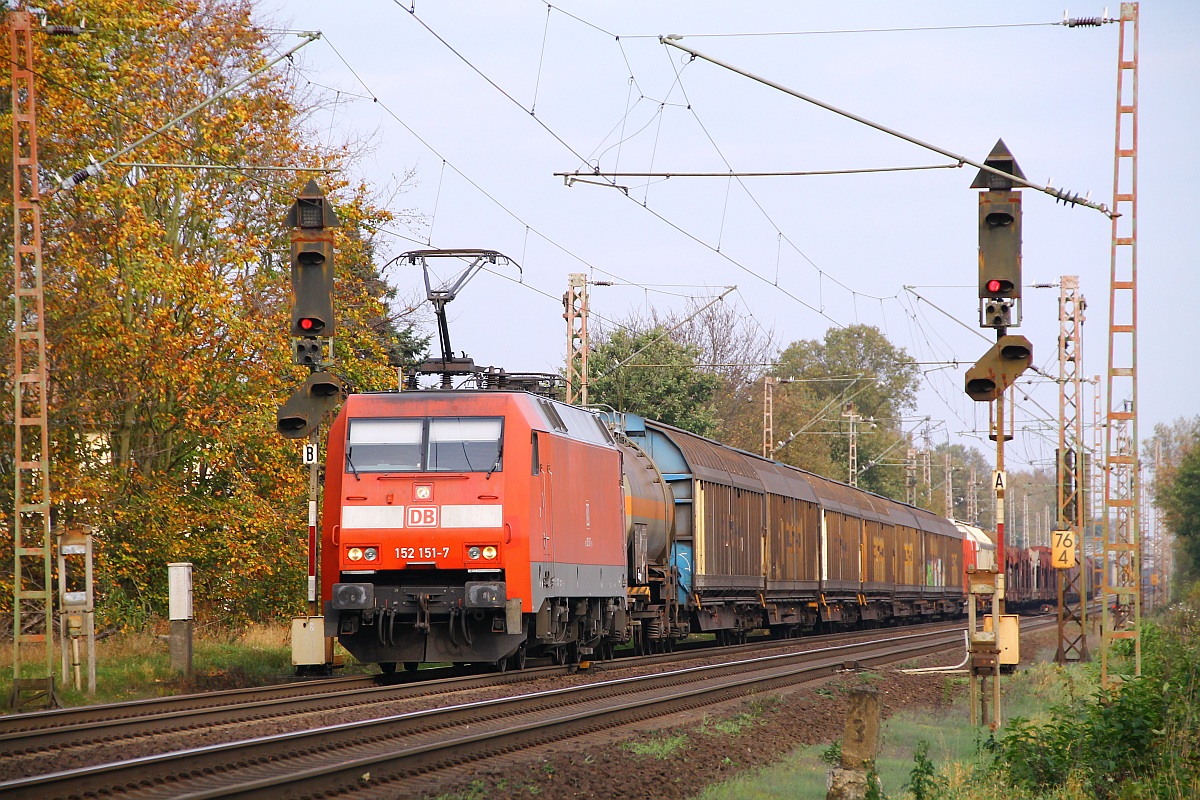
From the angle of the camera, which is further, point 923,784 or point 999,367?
point 999,367

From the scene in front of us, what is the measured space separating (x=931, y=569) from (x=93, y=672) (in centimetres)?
4099

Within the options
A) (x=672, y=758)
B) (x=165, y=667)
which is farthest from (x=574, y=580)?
(x=672, y=758)

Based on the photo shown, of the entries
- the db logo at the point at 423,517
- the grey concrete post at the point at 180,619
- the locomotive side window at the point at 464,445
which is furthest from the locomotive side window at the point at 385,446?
the grey concrete post at the point at 180,619

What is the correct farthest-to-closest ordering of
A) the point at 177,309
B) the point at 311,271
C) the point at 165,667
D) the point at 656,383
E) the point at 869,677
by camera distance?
1. the point at 656,383
2. the point at 177,309
3. the point at 869,677
4. the point at 165,667
5. the point at 311,271

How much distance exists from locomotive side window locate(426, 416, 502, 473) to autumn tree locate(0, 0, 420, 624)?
8116 mm

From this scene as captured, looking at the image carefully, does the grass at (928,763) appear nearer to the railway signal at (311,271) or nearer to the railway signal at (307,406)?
the railway signal at (307,406)

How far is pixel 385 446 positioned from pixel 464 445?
944 mm

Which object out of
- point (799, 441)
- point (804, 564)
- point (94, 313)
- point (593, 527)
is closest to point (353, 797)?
point (593, 527)

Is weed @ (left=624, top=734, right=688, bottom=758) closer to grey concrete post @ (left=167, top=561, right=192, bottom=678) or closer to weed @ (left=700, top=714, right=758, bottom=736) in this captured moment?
weed @ (left=700, top=714, right=758, bottom=736)

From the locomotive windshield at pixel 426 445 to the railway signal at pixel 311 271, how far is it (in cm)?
137

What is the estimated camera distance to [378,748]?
10.9 metres

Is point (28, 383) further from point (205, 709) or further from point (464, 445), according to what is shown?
point (205, 709)

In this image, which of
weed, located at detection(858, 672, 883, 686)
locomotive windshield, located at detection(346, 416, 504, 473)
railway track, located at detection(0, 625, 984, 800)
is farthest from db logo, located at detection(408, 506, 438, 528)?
weed, located at detection(858, 672, 883, 686)

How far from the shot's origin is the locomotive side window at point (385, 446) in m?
16.6
